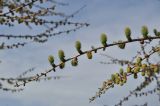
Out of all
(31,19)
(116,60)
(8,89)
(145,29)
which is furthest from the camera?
(116,60)

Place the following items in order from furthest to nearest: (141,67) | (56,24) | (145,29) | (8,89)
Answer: (8,89) < (56,24) < (141,67) < (145,29)

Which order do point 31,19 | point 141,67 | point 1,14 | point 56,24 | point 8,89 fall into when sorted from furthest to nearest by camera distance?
point 8,89 < point 56,24 < point 31,19 < point 1,14 < point 141,67

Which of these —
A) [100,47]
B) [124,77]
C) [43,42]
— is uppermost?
[43,42]

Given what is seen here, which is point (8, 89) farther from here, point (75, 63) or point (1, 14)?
point (75, 63)

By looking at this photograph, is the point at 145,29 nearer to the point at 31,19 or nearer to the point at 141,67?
the point at 141,67

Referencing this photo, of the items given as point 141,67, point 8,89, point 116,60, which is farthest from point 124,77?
point 116,60

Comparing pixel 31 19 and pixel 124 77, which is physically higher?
pixel 31 19

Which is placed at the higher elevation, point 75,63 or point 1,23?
point 1,23

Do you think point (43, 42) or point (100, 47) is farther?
point (43, 42)

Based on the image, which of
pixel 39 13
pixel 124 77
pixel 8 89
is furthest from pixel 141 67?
pixel 8 89
